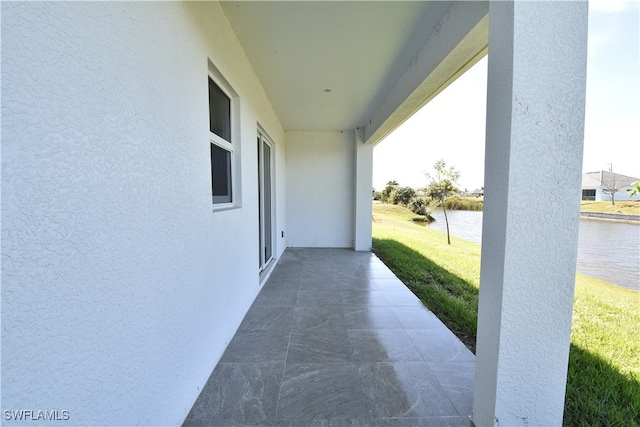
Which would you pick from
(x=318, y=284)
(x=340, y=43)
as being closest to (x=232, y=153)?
(x=340, y=43)

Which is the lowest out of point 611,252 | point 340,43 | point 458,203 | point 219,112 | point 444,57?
point 611,252

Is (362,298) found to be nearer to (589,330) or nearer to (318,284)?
(318,284)

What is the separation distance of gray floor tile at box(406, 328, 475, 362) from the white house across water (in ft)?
2.02

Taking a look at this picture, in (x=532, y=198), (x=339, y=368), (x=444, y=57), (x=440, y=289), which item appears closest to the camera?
(x=532, y=198)

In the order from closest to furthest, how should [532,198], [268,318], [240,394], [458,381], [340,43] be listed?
1. [532,198]
2. [240,394]
3. [458,381]
4. [340,43]
5. [268,318]

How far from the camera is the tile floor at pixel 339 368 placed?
150 centimetres

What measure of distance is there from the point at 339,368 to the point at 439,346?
3.17ft

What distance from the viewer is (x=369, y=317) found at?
107 inches

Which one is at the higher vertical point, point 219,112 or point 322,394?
point 219,112

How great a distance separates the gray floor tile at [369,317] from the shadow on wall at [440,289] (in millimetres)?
549

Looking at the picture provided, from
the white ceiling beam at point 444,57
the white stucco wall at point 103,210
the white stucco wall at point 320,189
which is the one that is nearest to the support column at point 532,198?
the white ceiling beam at point 444,57

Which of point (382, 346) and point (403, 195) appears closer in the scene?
point (382, 346)

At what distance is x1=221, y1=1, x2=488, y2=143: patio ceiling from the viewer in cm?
201

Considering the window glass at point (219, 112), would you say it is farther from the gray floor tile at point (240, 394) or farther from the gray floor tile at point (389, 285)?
the gray floor tile at point (389, 285)
